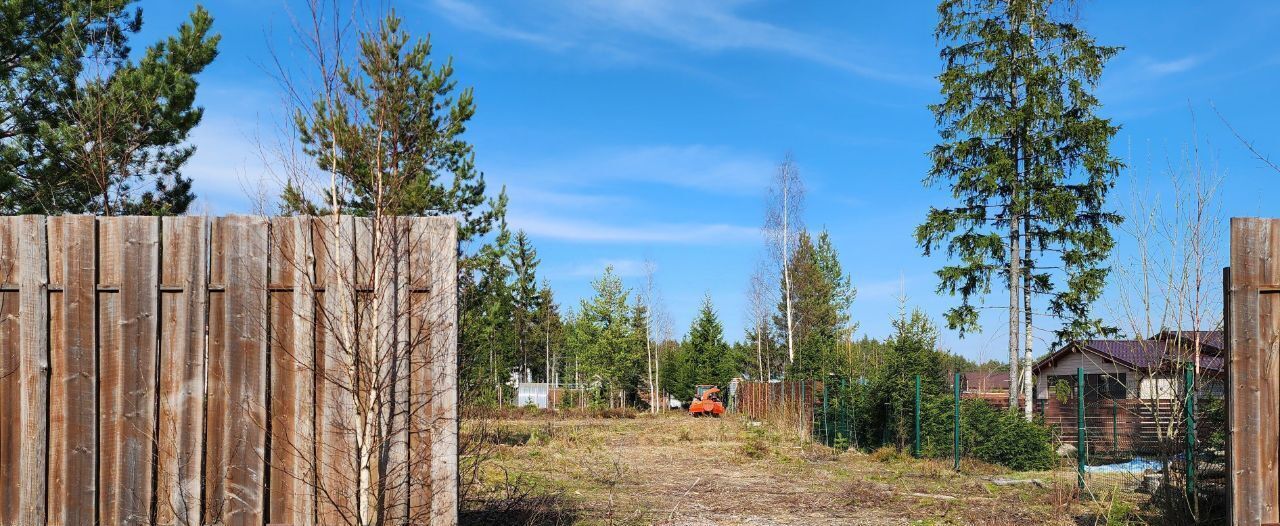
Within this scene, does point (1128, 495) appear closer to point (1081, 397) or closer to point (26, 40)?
point (1081, 397)

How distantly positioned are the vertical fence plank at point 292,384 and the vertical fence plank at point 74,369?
1.07 m

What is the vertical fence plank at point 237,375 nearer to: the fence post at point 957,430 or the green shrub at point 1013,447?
the fence post at point 957,430

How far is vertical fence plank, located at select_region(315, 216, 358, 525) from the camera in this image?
17.7 ft

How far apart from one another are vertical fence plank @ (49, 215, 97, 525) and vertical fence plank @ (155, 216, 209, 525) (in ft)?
1.38

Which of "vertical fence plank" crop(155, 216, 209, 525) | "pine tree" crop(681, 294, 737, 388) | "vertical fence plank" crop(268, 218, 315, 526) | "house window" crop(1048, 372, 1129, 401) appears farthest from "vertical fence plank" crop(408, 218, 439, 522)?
"pine tree" crop(681, 294, 737, 388)

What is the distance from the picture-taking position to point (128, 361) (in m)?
5.43

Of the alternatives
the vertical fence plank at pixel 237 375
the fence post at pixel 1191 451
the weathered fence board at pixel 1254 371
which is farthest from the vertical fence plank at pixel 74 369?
the fence post at pixel 1191 451

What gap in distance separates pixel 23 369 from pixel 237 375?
1.30 meters

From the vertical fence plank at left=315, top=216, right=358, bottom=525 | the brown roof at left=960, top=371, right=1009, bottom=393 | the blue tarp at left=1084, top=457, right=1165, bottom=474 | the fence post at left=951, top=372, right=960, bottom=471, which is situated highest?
the vertical fence plank at left=315, top=216, right=358, bottom=525

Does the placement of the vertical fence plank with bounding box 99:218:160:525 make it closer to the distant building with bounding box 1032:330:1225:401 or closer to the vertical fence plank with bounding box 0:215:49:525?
the vertical fence plank with bounding box 0:215:49:525

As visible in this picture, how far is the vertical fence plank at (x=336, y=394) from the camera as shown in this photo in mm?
5387

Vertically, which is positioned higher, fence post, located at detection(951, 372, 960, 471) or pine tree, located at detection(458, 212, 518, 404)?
pine tree, located at detection(458, 212, 518, 404)

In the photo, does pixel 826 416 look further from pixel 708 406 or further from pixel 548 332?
pixel 548 332

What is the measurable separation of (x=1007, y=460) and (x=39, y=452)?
15912 mm
